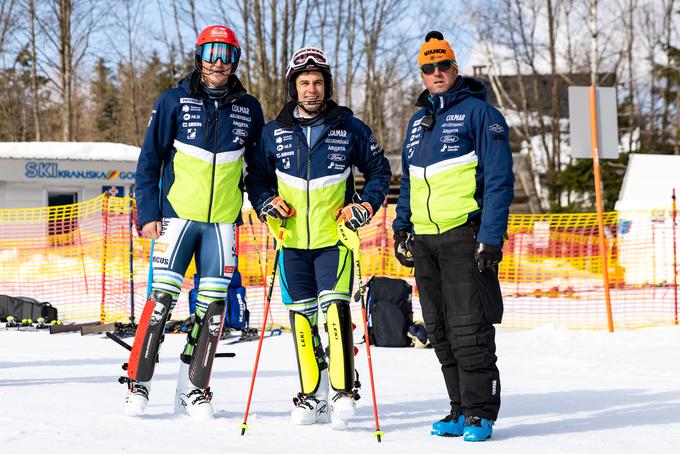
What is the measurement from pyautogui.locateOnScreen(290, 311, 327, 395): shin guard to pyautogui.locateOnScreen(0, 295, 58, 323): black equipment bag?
7.27 m

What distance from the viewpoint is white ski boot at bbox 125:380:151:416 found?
4.70 metres

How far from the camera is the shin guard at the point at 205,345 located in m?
4.76

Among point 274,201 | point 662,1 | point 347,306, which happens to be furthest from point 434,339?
point 662,1

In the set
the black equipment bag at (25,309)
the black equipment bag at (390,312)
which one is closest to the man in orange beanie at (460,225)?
the black equipment bag at (390,312)

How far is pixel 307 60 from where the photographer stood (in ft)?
15.1

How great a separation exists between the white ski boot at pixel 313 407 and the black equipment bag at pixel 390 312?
14.0 ft

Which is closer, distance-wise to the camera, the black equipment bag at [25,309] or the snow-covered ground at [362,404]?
the snow-covered ground at [362,404]

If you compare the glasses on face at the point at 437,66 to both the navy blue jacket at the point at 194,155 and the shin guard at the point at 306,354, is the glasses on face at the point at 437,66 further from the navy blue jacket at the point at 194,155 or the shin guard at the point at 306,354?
the shin guard at the point at 306,354

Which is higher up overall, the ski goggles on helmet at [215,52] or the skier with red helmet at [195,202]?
the ski goggles on helmet at [215,52]

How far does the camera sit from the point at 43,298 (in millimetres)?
15094

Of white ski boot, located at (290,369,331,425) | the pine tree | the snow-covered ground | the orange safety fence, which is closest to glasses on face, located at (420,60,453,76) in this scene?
white ski boot, located at (290,369,331,425)

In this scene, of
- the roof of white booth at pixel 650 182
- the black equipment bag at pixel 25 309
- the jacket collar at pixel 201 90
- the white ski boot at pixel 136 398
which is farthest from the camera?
the roof of white booth at pixel 650 182

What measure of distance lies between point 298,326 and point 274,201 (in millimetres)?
681

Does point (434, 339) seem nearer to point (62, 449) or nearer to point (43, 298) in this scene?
point (62, 449)
